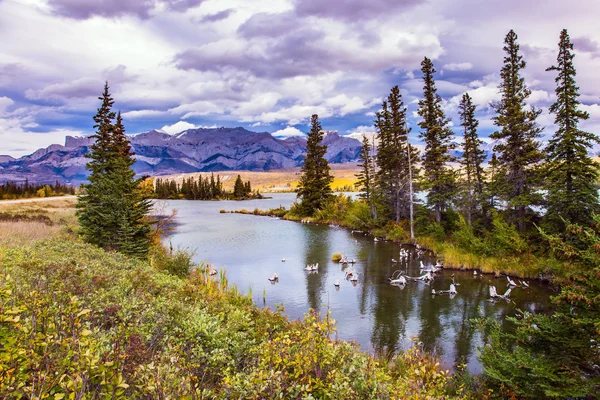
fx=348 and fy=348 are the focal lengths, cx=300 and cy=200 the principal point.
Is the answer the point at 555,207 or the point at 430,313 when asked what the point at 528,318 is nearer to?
the point at 430,313

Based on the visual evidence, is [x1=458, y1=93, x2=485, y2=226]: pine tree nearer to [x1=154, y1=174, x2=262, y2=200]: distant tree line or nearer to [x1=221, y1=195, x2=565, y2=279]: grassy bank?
[x1=221, y1=195, x2=565, y2=279]: grassy bank

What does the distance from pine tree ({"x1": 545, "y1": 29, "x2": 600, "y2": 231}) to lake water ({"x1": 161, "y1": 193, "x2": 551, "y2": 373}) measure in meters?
5.00

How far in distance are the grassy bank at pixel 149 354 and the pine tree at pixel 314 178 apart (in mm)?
47763

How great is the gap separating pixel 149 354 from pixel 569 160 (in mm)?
24515

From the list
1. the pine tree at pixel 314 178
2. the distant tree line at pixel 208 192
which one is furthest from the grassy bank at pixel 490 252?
the distant tree line at pixel 208 192

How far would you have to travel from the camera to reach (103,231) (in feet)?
64.0

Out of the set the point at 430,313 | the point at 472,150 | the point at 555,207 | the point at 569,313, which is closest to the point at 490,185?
the point at 472,150

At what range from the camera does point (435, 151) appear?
104ft

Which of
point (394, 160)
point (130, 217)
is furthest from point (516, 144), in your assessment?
point (130, 217)

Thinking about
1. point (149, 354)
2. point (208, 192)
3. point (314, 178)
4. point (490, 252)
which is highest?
point (314, 178)

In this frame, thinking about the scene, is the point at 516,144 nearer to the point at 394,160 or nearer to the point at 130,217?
the point at 394,160

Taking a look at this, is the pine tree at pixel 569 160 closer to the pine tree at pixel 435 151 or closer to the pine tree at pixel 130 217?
the pine tree at pixel 435 151

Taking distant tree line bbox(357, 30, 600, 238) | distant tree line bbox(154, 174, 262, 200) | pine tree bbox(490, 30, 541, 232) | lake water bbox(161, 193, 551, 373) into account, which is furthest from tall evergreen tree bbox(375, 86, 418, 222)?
distant tree line bbox(154, 174, 262, 200)

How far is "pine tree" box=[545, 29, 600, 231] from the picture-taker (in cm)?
2019
